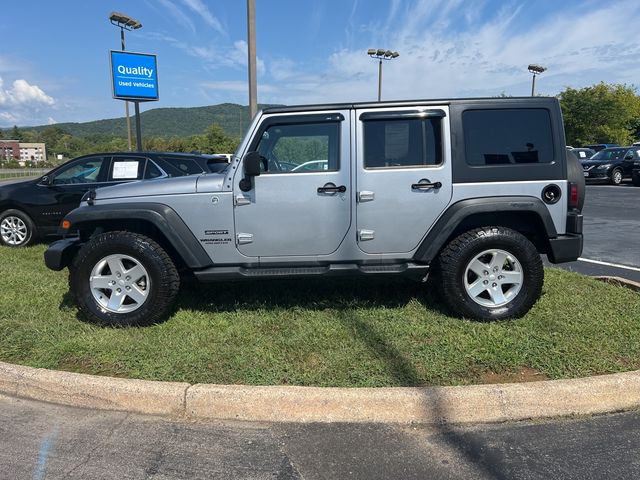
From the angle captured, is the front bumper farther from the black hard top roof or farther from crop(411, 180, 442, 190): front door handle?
crop(411, 180, 442, 190): front door handle

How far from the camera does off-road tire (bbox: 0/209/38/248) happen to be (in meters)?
7.82

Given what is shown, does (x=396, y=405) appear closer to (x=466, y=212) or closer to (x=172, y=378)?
(x=172, y=378)

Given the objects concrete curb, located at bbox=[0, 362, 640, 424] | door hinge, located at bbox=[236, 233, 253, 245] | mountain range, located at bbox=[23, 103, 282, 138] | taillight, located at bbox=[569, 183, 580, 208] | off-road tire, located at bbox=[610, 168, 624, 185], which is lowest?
concrete curb, located at bbox=[0, 362, 640, 424]

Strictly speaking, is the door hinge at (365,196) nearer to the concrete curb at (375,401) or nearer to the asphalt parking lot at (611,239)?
the concrete curb at (375,401)

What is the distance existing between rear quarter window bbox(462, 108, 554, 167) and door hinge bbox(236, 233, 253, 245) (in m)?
1.97

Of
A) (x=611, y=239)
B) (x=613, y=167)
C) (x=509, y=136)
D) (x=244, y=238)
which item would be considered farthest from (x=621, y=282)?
(x=613, y=167)

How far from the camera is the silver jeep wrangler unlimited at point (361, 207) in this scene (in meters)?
4.04

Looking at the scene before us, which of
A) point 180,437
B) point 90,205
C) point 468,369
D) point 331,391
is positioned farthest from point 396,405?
point 90,205

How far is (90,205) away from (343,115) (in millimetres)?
2303

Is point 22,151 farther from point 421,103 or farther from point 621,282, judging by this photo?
point 621,282

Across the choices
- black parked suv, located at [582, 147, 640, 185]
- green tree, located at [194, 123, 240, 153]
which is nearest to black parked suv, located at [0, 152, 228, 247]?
black parked suv, located at [582, 147, 640, 185]

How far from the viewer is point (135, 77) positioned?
1652 centimetres

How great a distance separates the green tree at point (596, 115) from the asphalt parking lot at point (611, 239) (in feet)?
102

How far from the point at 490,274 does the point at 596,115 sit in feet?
149
